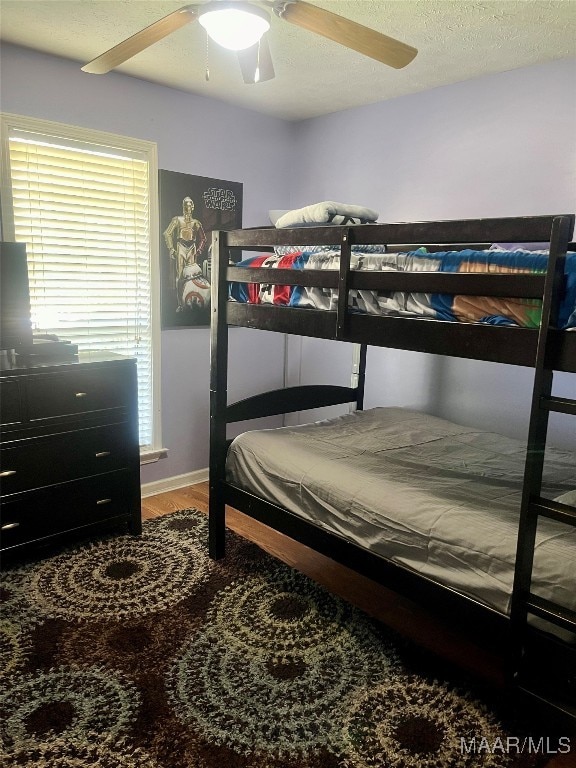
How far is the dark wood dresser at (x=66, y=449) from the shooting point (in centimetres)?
258

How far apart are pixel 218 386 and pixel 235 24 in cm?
153

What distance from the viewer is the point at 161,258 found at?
11.5 ft

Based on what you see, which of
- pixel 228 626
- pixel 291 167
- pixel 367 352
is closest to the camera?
pixel 228 626

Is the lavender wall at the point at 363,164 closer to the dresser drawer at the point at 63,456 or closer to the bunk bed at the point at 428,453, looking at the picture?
the bunk bed at the point at 428,453

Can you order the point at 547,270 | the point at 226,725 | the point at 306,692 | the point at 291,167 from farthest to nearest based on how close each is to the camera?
1. the point at 291,167
2. the point at 306,692
3. the point at 226,725
4. the point at 547,270

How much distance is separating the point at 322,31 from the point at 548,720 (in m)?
2.15

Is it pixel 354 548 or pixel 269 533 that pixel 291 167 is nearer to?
pixel 269 533

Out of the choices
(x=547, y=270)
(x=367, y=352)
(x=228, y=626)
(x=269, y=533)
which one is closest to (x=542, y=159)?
(x=367, y=352)

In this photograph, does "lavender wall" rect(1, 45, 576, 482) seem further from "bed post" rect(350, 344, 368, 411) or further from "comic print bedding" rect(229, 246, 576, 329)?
"comic print bedding" rect(229, 246, 576, 329)

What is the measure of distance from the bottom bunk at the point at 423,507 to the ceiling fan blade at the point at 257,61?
1.52 metres

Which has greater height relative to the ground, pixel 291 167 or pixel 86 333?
pixel 291 167

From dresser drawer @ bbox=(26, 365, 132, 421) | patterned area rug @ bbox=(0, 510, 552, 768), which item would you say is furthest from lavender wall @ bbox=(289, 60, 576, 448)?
dresser drawer @ bbox=(26, 365, 132, 421)

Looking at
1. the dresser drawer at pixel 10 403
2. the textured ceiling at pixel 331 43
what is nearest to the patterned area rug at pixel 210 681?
the dresser drawer at pixel 10 403

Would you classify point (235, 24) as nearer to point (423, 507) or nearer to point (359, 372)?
point (423, 507)
